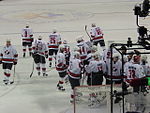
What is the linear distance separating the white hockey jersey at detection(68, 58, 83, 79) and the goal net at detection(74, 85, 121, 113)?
98cm

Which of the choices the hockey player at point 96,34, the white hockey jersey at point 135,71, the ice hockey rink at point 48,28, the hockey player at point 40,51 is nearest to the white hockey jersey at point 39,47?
the hockey player at point 40,51

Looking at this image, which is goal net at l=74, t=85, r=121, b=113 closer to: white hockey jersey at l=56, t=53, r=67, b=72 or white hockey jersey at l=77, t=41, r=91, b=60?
white hockey jersey at l=56, t=53, r=67, b=72

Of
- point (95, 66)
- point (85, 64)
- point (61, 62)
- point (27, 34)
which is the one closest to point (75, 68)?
point (95, 66)

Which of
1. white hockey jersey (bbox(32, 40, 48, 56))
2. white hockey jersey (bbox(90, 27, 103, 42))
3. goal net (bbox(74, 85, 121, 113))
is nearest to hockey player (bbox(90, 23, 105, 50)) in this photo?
white hockey jersey (bbox(90, 27, 103, 42))

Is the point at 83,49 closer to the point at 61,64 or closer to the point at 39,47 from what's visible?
the point at 61,64

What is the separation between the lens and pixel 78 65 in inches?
390

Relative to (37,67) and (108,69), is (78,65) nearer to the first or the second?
(108,69)

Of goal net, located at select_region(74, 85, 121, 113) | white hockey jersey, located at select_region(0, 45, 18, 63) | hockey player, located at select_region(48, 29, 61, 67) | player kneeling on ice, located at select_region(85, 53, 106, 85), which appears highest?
hockey player, located at select_region(48, 29, 61, 67)

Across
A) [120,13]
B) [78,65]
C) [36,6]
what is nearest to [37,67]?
[78,65]

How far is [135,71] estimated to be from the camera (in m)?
→ 9.12

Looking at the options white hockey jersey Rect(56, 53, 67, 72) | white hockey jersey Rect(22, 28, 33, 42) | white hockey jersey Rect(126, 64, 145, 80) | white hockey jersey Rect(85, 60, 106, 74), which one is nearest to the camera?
white hockey jersey Rect(126, 64, 145, 80)

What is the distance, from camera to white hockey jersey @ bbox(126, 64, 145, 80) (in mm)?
9070

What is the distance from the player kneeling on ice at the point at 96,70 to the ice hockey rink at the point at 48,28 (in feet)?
3.16

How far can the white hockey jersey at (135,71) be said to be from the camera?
9.07 metres
